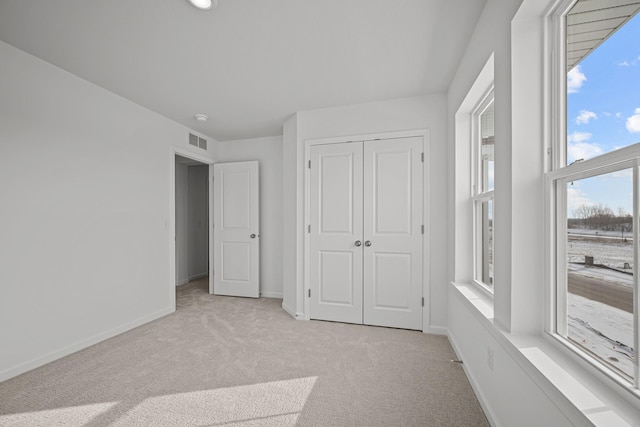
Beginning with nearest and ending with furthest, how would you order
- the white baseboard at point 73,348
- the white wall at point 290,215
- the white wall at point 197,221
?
the white baseboard at point 73,348
the white wall at point 290,215
the white wall at point 197,221

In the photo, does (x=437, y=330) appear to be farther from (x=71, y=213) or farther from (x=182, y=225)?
(x=182, y=225)

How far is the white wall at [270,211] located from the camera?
459 centimetres

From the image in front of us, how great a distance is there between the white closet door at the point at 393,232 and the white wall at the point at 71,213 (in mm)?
2563

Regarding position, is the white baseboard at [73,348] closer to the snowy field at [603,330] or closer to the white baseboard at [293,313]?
the white baseboard at [293,313]

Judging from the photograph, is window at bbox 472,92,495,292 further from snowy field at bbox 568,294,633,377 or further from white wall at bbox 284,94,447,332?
snowy field at bbox 568,294,633,377

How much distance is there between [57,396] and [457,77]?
3.89m

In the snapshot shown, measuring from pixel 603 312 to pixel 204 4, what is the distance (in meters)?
2.43

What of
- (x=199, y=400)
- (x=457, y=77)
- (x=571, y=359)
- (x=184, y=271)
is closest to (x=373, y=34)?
(x=457, y=77)

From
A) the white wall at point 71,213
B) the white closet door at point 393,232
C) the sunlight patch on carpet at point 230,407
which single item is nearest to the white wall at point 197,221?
the white wall at point 71,213

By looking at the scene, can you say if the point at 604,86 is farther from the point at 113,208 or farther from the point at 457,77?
the point at 113,208

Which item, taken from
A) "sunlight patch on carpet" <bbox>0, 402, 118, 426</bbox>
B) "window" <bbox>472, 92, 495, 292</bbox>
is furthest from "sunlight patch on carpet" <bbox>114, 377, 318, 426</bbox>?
"window" <bbox>472, 92, 495, 292</bbox>

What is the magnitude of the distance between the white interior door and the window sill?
3625mm

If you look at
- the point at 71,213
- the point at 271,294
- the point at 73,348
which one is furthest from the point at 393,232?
the point at 73,348

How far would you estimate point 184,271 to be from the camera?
5582 mm
